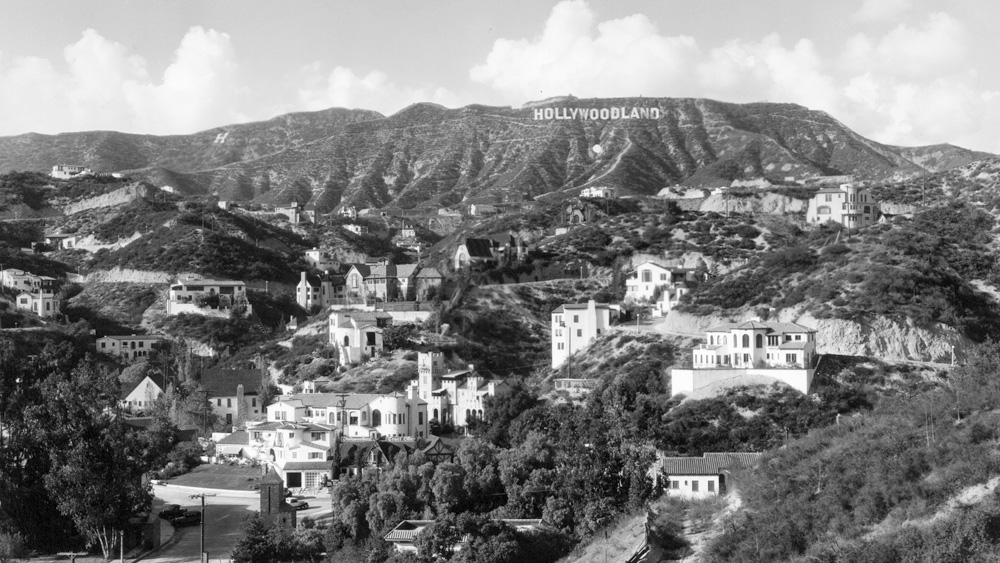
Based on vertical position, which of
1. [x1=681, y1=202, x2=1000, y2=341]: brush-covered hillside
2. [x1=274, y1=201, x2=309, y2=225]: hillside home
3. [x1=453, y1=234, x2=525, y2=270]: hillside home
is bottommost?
[x1=681, y1=202, x2=1000, y2=341]: brush-covered hillside

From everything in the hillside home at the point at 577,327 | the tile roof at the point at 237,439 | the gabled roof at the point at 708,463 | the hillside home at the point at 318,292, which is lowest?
the gabled roof at the point at 708,463

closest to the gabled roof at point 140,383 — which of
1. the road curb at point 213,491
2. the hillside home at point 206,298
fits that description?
the hillside home at point 206,298

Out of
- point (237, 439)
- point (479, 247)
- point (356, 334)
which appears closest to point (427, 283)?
point (479, 247)

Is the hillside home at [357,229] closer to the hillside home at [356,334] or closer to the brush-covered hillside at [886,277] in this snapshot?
the hillside home at [356,334]

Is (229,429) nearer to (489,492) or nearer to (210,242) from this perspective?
(489,492)

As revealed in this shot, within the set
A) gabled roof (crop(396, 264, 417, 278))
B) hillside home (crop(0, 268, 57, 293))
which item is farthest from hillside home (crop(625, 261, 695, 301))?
hillside home (crop(0, 268, 57, 293))

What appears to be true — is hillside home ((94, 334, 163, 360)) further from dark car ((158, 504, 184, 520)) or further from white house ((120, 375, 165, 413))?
dark car ((158, 504, 184, 520))
